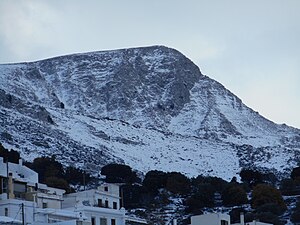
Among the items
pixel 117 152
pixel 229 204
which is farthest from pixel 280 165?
pixel 229 204

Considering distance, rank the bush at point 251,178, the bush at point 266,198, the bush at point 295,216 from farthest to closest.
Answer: the bush at point 251,178 < the bush at point 266,198 < the bush at point 295,216

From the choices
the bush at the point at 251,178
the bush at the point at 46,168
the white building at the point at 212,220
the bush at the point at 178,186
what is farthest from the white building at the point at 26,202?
the bush at the point at 251,178

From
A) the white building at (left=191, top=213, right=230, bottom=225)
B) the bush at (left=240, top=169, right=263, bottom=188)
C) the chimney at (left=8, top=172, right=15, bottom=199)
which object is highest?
the bush at (left=240, top=169, right=263, bottom=188)

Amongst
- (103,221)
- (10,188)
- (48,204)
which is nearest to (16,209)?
(10,188)

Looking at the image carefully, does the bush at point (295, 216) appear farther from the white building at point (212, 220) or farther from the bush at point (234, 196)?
the white building at point (212, 220)

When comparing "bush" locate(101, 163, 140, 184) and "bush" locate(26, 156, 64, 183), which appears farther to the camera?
"bush" locate(101, 163, 140, 184)

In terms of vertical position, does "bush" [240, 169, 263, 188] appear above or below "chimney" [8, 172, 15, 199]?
above

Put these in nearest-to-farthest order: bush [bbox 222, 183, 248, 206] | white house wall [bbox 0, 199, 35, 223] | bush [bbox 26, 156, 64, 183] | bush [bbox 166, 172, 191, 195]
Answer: white house wall [bbox 0, 199, 35, 223] → bush [bbox 222, 183, 248, 206] → bush [bbox 26, 156, 64, 183] → bush [bbox 166, 172, 191, 195]

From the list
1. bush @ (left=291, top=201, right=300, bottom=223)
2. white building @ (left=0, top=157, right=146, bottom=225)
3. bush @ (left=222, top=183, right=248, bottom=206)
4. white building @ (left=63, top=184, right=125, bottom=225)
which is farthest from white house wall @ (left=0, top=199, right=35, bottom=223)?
bush @ (left=222, top=183, right=248, bottom=206)

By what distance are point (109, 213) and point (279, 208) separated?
4996 centimetres

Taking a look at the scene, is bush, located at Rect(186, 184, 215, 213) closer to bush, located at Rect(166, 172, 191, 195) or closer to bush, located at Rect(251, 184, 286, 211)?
bush, located at Rect(166, 172, 191, 195)

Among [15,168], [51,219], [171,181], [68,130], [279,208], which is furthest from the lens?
[68,130]

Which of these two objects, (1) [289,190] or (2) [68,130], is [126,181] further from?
(2) [68,130]

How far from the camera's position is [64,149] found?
573 feet
